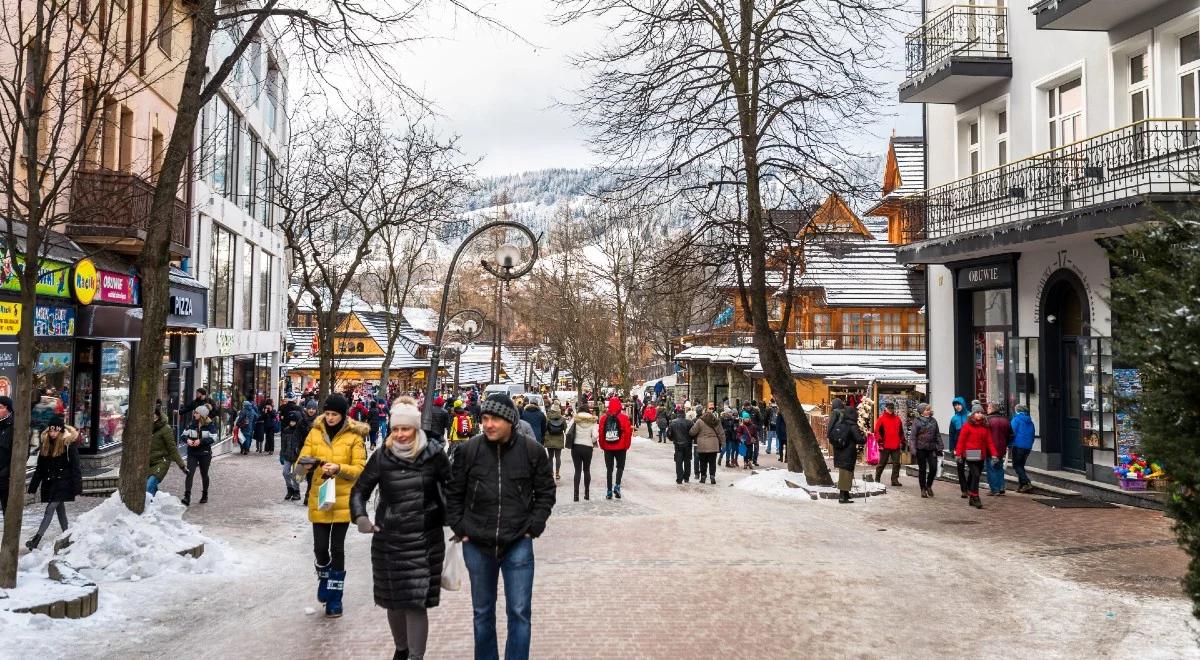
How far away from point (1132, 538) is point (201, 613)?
1068cm

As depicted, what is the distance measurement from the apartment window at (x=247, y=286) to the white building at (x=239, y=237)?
3 cm

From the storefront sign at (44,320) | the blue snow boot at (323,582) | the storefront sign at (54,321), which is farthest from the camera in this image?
the storefront sign at (54,321)

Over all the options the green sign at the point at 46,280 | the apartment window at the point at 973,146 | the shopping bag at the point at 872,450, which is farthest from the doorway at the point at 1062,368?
the green sign at the point at 46,280

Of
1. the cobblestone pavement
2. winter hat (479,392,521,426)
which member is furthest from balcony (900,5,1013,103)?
winter hat (479,392,521,426)

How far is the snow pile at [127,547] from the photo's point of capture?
8.83 meters

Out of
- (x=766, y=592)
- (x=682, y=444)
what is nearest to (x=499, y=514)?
(x=766, y=592)

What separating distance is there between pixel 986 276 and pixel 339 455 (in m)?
16.5

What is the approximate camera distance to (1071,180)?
1645 cm

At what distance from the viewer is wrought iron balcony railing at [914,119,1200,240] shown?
14.4 metres

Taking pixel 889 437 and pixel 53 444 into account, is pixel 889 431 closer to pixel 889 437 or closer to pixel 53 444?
pixel 889 437

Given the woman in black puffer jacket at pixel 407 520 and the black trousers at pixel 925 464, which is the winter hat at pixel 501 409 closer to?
the woman in black puffer jacket at pixel 407 520

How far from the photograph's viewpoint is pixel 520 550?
5797 millimetres

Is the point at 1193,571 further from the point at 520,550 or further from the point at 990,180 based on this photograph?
the point at 990,180

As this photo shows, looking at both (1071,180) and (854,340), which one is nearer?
(1071,180)
